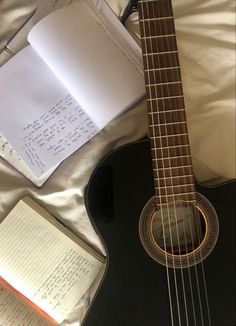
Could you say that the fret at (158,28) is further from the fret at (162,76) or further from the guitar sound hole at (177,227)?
the guitar sound hole at (177,227)

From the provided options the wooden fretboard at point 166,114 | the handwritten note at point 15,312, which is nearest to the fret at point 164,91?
the wooden fretboard at point 166,114

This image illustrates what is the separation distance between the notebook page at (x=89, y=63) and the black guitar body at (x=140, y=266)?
112 millimetres

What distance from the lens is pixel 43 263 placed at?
98cm

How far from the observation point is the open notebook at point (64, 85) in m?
0.98

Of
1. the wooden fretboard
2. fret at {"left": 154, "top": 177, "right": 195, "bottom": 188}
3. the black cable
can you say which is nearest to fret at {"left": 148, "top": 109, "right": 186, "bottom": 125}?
the wooden fretboard

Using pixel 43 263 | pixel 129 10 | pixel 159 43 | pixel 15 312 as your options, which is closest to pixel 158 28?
pixel 159 43

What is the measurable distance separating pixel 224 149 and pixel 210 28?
24 cm

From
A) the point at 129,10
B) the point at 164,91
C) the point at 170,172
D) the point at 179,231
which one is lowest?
the point at 179,231

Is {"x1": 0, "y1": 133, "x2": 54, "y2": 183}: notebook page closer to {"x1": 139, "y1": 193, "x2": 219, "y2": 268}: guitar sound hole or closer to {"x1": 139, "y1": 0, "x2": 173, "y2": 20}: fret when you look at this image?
{"x1": 139, "y1": 193, "x2": 219, "y2": 268}: guitar sound hole

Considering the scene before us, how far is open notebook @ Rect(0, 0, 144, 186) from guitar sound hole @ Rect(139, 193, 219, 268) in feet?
0.70

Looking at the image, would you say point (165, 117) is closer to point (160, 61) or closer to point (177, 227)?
point (160, 61)

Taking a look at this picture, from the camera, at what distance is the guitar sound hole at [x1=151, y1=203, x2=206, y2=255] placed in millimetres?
920

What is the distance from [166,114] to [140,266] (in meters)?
0.27

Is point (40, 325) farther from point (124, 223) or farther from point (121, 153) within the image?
point (121, 153)
